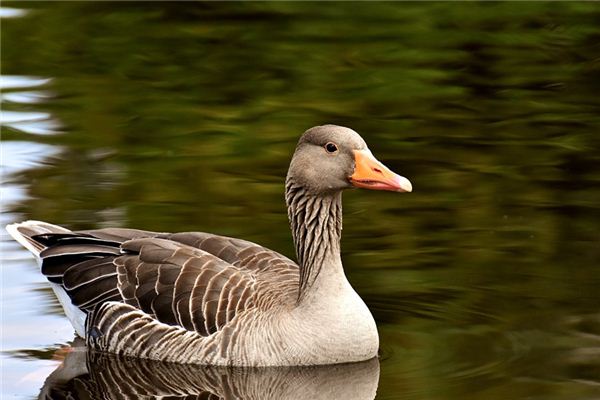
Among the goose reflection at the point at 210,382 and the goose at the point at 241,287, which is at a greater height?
the goose at the point at 241,287

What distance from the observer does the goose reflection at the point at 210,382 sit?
10812 millimetres

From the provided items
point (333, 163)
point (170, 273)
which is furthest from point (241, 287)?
point (333, 163)

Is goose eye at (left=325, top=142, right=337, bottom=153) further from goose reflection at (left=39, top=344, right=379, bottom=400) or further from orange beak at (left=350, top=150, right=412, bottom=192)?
goose reflection at (left=39, top=344, right=379, bottom=400)

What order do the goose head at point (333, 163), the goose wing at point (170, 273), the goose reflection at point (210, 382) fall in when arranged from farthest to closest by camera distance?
the goose wing at point (170, 273) → the goose head at point (333, 163) → the goose reflection at point (210, 382)

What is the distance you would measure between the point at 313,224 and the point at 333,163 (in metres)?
0.62

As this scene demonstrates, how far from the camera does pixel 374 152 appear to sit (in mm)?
16734

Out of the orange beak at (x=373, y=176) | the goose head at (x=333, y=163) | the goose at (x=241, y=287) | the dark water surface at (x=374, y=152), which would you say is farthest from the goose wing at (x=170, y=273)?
the orange beak at (x=373, y=176)

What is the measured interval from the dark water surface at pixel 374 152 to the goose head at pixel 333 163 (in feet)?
4.93

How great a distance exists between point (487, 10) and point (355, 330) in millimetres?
13350

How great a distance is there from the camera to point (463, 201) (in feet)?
49.6

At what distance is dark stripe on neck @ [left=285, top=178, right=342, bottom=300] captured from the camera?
1148cm

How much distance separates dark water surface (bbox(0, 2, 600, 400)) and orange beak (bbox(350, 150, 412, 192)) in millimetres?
1473

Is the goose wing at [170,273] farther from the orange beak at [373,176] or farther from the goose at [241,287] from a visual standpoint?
the orange beak at [373,176]

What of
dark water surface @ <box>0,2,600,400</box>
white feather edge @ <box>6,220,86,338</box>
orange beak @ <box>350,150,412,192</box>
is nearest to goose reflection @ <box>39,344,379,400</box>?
dark water surface @ <box>0,2,600,400</box>
